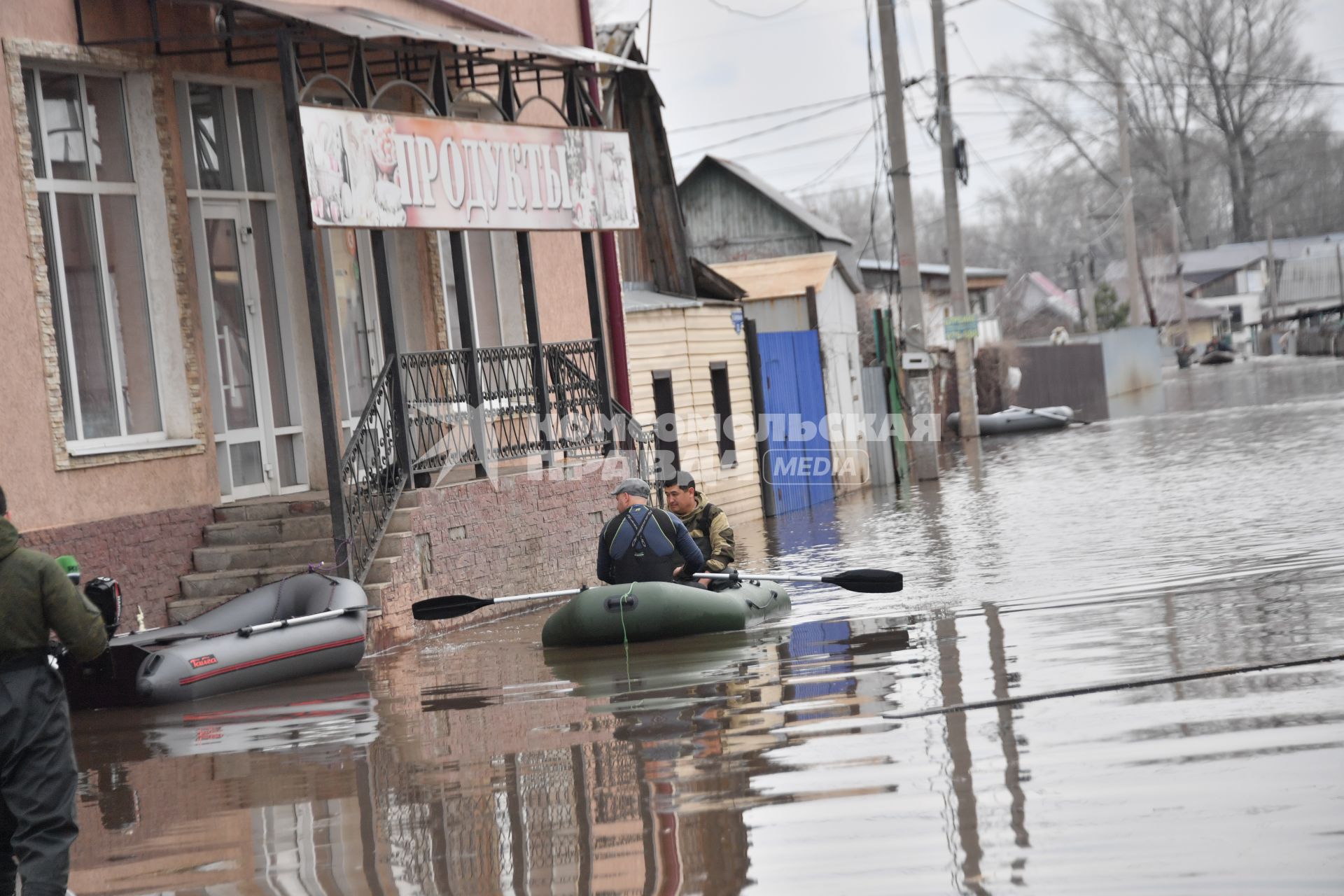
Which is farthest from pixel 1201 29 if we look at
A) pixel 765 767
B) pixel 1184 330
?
pixel 765 767

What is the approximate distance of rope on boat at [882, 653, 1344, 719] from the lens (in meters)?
8.27

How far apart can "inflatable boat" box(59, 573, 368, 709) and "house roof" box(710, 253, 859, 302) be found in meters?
16.5

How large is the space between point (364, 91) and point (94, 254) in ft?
8.70

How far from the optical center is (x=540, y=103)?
19.0m

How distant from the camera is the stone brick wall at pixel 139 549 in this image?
12.1m

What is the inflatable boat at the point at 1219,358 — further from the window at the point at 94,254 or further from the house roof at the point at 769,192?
the window at the point at 94,254

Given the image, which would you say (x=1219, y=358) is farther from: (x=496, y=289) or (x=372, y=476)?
(x=372, y=476)

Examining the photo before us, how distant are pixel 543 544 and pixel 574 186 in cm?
359

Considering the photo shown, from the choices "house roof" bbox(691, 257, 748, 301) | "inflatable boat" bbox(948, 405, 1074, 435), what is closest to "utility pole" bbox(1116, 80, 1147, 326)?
"inflatable boat" bbox(948, 405, 1074, 435)

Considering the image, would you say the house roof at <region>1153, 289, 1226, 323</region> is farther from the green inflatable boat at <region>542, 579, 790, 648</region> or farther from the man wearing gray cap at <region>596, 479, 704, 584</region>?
the green inflatable boat at <region>542, 579, 790, 648</region>

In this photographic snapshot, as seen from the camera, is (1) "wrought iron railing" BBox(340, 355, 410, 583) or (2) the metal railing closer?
(1) "wrought iron railing" BBox(340, 355, 410, 583)

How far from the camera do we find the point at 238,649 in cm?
1132

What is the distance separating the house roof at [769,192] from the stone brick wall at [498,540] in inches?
1215

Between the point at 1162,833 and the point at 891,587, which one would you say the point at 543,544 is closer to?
the point at 891,587
